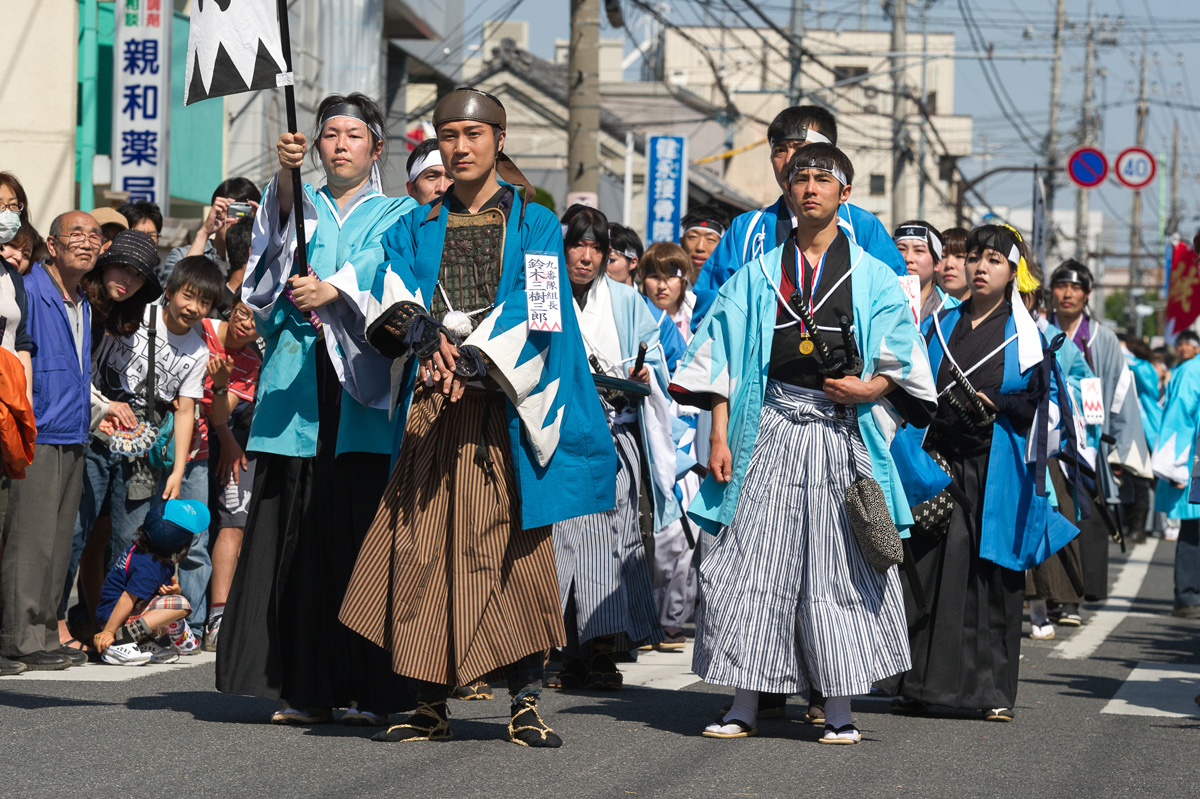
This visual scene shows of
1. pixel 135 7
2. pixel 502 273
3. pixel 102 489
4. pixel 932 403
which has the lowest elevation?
pixel 102 489

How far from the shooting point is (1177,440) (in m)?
12.3

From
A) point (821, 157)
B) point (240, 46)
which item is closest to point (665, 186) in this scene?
point (821, 157)

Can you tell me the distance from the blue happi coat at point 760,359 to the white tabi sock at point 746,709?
0.59 meters

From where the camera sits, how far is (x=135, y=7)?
14359 millimetres

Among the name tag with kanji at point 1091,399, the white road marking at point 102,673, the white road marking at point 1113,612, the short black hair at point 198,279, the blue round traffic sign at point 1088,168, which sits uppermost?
the blue round traffic sign at point 1088,168

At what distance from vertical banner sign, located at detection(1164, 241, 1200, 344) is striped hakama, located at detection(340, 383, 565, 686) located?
44.6 feet

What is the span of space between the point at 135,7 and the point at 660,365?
886 centimetres

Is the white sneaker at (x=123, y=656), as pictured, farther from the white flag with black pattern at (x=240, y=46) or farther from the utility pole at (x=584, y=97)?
the utility pole at (x=584, y=97)

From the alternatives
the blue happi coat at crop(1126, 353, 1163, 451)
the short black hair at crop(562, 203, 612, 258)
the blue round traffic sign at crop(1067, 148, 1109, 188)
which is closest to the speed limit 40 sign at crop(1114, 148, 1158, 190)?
the blue round traffic sign at crop(1067, 148, 1109, 188)

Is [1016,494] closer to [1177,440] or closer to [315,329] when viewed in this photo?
[315,329]

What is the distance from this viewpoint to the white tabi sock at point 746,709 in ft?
18.4

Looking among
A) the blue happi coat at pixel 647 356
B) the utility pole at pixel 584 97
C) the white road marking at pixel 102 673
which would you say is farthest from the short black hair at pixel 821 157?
the utility pole at pixel 584 97

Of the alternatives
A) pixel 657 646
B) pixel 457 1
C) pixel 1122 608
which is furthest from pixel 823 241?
pixel 457 1

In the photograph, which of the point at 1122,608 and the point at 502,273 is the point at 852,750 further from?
the point at 1122,608
